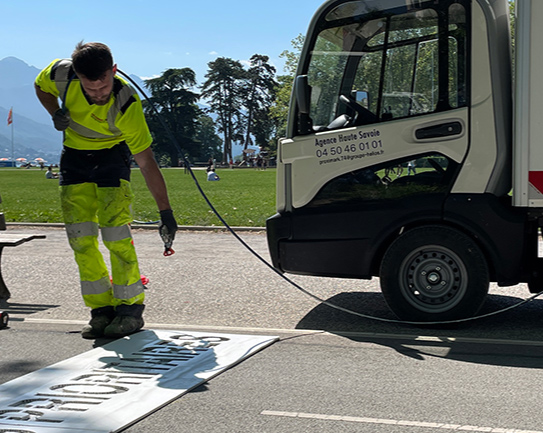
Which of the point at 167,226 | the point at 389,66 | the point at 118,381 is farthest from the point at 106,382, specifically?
the point at 389,66

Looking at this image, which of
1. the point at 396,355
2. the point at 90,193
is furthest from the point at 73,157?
the point at 396,355

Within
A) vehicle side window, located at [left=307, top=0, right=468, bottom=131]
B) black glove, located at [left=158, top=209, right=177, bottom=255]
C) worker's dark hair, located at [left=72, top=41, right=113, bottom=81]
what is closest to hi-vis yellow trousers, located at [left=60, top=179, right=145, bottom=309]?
black glove, located at [left=158, top=209, right=177, bottom=255]

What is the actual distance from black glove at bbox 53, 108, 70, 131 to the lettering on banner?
5.81 ft

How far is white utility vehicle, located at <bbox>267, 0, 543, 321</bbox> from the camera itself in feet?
19.6

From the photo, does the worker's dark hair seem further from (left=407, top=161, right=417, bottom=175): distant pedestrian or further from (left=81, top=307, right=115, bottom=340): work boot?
(left=407, top=161, right=417, bottom=175): distant pedestrian

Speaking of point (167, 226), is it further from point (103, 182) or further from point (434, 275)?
point (434, 275)

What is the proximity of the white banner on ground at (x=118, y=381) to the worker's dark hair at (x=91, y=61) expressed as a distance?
1975 mm

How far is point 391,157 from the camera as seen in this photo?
6.22m

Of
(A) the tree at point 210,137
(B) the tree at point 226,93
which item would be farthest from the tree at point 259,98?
(A) the tree at point 210,137

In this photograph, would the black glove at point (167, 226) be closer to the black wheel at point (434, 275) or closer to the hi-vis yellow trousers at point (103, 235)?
the hi-vis yellow trousers at point (103, 235)

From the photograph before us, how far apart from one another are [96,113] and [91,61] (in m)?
0.46

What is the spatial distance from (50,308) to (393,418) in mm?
A: 4288

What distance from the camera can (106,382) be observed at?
15.4 ft

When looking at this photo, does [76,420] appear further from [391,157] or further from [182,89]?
[182,89]
